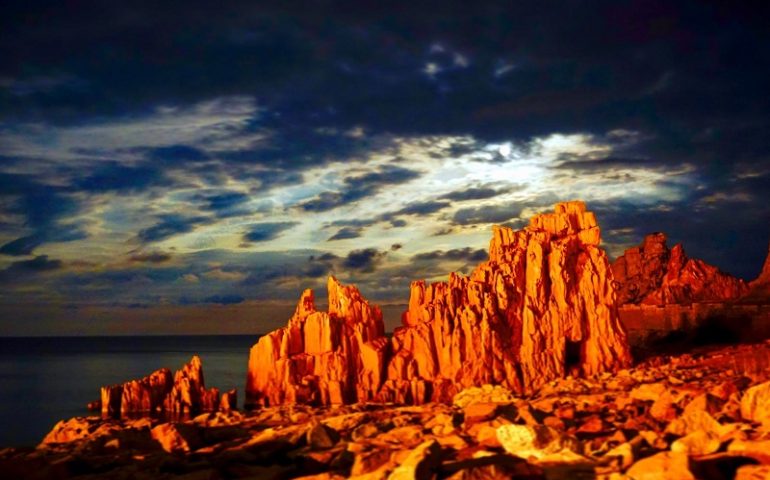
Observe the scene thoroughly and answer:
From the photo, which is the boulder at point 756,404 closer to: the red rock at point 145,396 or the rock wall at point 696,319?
the red rock at point 145,396

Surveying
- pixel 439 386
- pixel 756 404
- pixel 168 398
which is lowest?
pixel 439 386

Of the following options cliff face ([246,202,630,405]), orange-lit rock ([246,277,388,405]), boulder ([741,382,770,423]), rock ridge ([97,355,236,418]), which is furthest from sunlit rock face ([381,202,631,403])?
boulder ([741,382,770,423])

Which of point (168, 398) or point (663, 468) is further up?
point (663, 468)

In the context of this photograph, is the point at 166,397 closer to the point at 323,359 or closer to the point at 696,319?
the point at 323,359

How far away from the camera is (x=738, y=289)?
8431 cm

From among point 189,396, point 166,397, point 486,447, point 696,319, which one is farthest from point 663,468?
point 696,319

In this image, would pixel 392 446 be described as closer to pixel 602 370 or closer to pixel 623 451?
pixel 623 451

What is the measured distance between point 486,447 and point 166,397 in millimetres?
35231

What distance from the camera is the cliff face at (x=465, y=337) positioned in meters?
48.2

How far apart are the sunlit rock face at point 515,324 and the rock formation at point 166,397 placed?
1107 centimetres

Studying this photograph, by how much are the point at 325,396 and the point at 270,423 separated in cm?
1241

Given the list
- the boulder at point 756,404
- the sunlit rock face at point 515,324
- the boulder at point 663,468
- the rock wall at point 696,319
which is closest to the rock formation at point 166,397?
the sunlit rock face at point 515,324

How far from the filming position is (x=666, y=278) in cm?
8981

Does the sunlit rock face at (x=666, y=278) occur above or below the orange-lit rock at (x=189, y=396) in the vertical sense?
above
